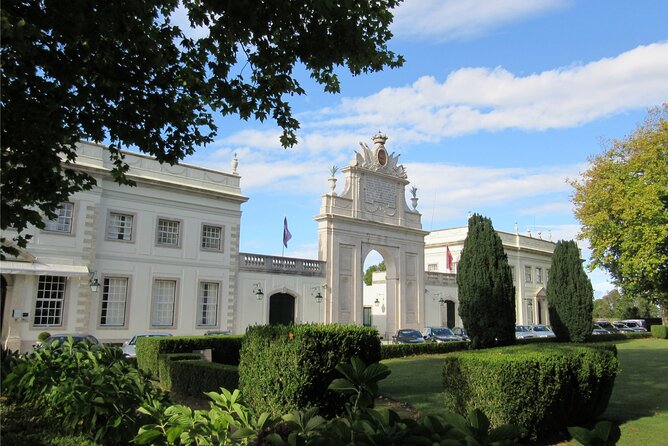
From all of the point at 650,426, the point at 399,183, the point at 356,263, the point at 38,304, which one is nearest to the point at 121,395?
the point at 650,426

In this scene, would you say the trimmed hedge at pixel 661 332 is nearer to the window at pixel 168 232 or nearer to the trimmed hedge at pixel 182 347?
the trimmed hedge at pixel 182 347

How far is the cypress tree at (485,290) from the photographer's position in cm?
1930

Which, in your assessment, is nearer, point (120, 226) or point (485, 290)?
point (485, 290)

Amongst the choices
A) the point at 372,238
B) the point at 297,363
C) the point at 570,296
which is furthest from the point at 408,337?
the point at 297,363

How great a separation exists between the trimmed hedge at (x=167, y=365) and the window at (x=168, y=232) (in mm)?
13672

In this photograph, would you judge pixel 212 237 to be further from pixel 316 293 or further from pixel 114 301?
pixel 316 293

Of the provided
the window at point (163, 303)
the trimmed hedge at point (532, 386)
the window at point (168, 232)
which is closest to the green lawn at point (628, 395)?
the trimmed hedge at point (532, 386)

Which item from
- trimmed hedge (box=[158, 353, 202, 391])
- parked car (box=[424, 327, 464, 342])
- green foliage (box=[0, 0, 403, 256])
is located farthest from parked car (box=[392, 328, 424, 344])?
green foliage (box=[0, 0, 403, 256])

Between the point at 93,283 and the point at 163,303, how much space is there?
4143mm

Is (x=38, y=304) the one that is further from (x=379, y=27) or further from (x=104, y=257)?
(x=379, y=27)

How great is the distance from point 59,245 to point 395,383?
57.0 ft

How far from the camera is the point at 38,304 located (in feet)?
75.2

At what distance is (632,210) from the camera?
31.5 metres

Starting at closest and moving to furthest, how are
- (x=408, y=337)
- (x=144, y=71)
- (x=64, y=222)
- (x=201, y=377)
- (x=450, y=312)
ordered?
(x=144, y=71) → (x=201, y=377) → (x=64, y=222) → (x=408, y=337) → (x=450, y=312)
